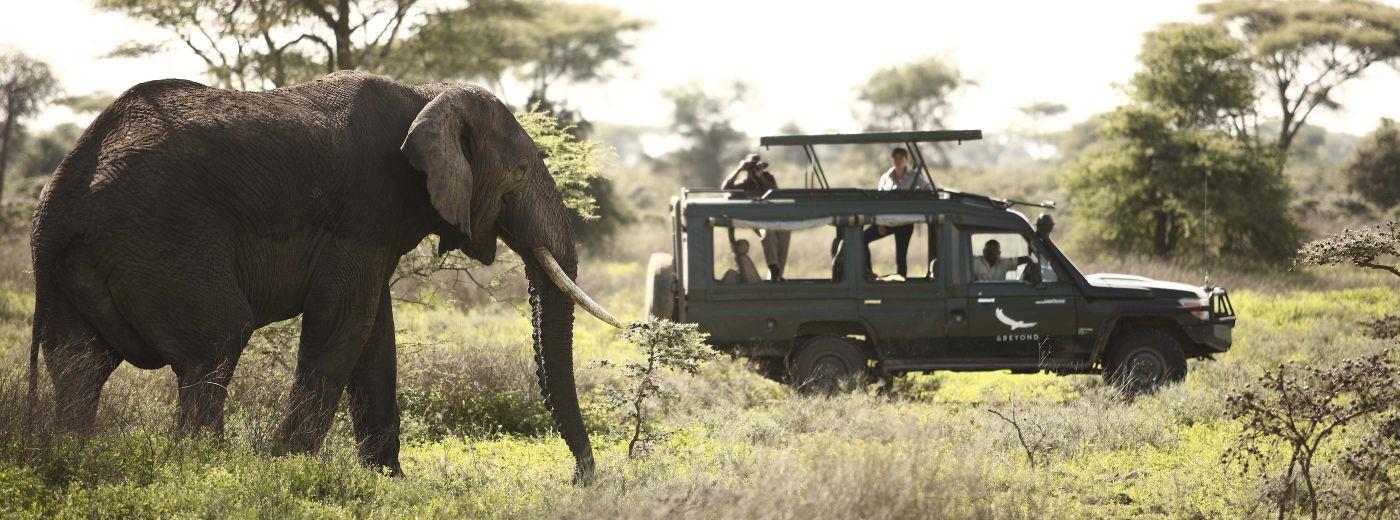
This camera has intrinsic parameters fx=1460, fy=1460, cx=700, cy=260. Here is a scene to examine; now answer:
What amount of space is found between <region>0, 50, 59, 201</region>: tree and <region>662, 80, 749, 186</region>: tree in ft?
84.7

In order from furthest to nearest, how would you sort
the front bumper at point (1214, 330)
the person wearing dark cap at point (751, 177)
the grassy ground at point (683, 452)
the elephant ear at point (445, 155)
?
the person wearing dark cap at point (751, 177) < the front bumper at point (1214, 330) < the elephant ear at point (445, 155) < the grassy ground at point (683, 452)

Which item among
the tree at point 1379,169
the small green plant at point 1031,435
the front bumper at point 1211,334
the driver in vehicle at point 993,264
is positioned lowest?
the small green plant at point 1031,435

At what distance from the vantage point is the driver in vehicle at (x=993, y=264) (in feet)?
41.0

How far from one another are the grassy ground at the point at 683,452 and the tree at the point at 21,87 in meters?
23.8

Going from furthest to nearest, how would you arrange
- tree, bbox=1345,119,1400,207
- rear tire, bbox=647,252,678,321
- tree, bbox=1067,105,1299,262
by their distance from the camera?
tree, bbox=1345,119,1400,207 < tree, bbox=1067,105,1299,262 < rear tire, bbox=647,252,678,321

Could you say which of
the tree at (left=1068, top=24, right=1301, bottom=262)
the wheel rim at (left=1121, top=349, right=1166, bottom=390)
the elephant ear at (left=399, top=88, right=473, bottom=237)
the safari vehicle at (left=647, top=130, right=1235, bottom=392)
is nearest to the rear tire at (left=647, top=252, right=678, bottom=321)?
the safari vehicle at (left=647, top=130, right=1235, bottom=392)

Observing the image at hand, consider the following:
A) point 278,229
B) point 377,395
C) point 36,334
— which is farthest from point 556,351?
point 36,334

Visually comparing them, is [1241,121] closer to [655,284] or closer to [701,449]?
[655,284]

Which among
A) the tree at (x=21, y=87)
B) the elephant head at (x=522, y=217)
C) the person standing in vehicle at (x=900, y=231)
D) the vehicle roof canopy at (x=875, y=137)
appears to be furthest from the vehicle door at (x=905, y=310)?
the tree at (x=21, y=87)

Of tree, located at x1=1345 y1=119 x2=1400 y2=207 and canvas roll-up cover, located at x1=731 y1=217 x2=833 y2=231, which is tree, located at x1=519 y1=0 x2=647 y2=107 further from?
canvas roll-up cover, located at x1=731 y1=217 x2=833 y2=231

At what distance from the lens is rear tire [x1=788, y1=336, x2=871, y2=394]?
41.2 feet

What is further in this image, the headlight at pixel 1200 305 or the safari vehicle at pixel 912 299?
the headlight at pixel 1200 305

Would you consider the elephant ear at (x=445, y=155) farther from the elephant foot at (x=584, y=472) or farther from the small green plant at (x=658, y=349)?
the small green plant at (x=658, y=349)

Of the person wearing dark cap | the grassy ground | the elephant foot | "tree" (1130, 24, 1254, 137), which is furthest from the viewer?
"tree" (1130, 24, 1254, 137)
